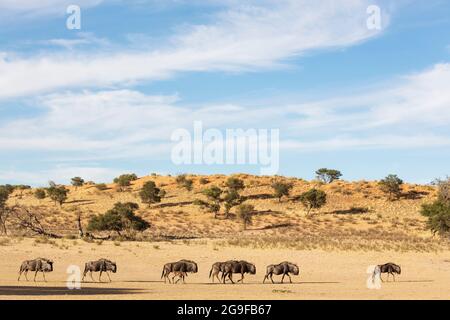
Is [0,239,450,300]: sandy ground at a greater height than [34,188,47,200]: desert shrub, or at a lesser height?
lesser

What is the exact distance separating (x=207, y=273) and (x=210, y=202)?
185ft

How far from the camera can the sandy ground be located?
22469 mm

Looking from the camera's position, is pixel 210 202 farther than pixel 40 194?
No

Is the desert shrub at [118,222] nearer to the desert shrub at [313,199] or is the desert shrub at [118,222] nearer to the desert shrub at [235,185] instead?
the desert shrub at [313,199]

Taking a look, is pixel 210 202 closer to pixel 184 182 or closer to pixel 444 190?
pixel 184 182

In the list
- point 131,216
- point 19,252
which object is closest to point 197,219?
point 131,216

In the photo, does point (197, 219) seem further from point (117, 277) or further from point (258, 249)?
point (117, 277)

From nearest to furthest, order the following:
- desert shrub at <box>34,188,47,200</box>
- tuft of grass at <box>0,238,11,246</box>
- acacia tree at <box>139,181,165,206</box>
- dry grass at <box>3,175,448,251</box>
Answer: tuft of grass at <box>0,238,11,246</box> < dry grass at <box>3,175,448,251</box> < acacia tree at <box>139,181,165,206</box> < desert shrub at <box>34,188,47,200</box>


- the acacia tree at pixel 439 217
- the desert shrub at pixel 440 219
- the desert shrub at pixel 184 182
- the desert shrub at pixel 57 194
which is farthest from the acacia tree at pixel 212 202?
the desert shrub at pixel 440 219

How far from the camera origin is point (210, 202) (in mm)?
88250

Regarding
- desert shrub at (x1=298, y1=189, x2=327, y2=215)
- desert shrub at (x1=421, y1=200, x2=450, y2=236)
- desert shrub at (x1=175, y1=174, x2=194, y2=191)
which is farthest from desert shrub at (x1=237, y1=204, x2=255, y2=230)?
desert shrub at (x1=175, y1=174, x2=194, y2=191)

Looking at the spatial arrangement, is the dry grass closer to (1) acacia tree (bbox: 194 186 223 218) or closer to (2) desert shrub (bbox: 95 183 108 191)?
(2) desert shrub (bbox: 95 183 108 191)

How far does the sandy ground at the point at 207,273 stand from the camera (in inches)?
885

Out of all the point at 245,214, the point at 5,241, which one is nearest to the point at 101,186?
the point at 245,214
